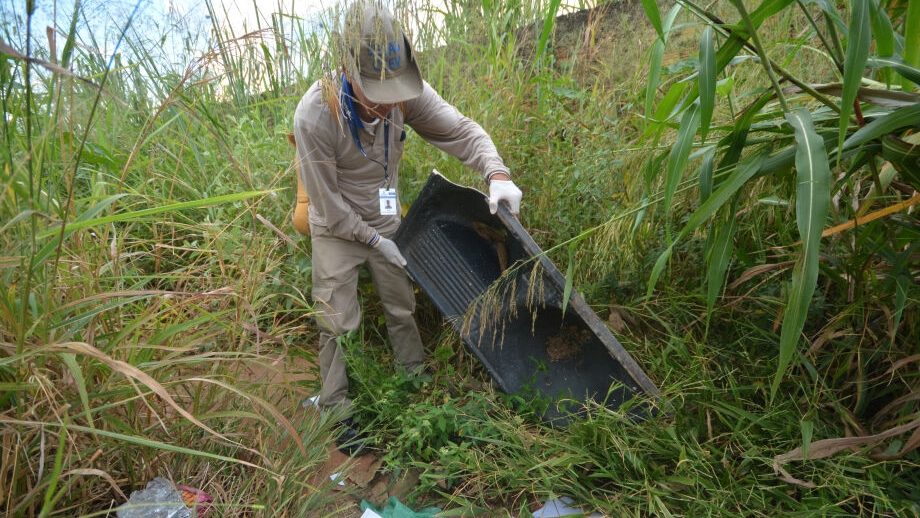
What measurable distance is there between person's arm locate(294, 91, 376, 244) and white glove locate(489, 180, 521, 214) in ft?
1.97

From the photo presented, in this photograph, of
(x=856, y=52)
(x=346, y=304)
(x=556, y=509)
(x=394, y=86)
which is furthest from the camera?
(x=346, y=304)

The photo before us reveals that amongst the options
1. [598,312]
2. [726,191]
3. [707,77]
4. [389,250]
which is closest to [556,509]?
[598,312]

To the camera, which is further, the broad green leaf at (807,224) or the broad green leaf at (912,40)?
the broad green leaf at (912,40)

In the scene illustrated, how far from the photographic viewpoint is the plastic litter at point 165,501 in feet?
5.75

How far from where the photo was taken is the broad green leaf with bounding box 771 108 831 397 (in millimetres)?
1472

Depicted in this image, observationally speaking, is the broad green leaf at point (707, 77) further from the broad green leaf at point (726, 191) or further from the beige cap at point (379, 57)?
the beige cap at point (379, 57)

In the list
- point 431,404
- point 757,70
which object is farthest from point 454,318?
point 757,70

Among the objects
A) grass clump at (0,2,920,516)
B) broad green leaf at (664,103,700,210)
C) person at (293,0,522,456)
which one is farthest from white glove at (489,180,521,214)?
broad green leaf at (664,103,700,210)

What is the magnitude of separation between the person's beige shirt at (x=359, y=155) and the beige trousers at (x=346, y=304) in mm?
110

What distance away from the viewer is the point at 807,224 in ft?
4.91

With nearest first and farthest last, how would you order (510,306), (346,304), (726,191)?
1. (726,191)
2. (510,306)
3. (346,304)

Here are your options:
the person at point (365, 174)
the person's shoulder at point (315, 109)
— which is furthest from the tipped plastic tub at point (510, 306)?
the person's shoulder at point (315, 109)

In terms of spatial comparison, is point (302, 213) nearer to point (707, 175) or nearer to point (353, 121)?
point (353, 121)

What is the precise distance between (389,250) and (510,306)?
31.0 inches
